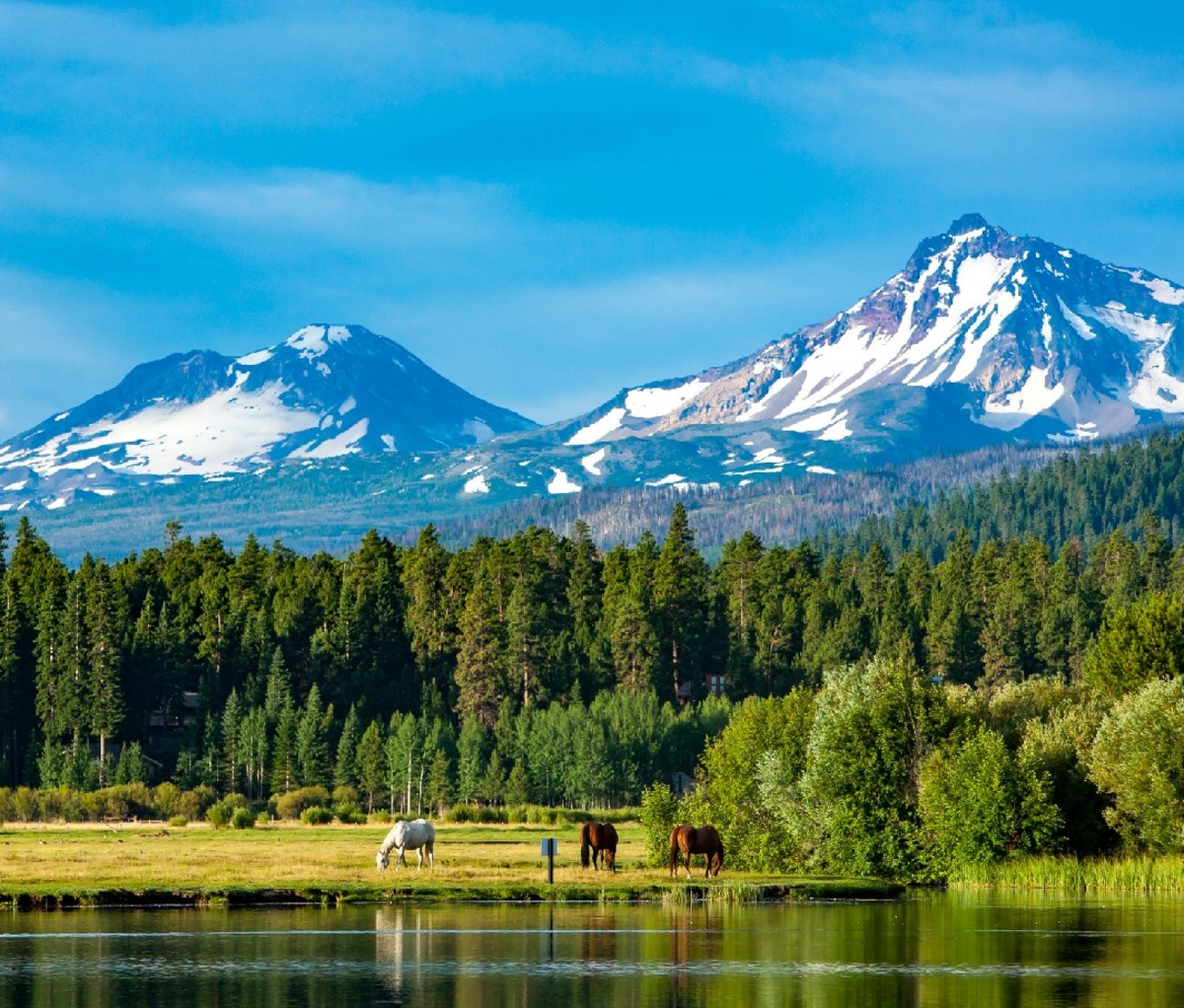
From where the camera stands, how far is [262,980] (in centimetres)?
4900

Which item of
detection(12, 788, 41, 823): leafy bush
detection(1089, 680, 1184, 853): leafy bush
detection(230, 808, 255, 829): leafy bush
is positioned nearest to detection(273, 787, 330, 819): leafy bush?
detection(230, 808, 255, 829): leafy bush

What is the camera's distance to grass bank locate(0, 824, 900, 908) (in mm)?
71125

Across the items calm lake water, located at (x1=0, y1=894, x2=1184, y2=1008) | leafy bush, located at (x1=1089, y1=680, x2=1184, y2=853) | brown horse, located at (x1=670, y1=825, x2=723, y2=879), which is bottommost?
calm lake water, located at (x1=0, y1=894, x2=1184, y2=1008)

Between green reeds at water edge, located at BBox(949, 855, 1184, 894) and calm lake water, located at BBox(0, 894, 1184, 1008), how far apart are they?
787 centimetres

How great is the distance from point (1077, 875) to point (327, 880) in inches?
1183

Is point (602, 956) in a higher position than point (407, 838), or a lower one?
lower

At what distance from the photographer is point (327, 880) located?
253 ft

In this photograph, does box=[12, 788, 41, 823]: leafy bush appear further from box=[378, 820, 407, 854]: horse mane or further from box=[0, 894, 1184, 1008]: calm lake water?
box=[0, 894, 1184, 1008]: calm lake water

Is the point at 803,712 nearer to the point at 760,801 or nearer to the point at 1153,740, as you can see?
the point at 760,801

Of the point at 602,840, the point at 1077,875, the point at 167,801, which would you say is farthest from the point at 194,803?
the point at 1077,875

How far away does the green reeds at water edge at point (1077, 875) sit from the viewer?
255 ft

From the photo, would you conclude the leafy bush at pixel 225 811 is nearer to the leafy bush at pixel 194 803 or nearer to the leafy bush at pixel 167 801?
the leafy bush at pixel 194 803

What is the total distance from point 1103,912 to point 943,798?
1403 cm

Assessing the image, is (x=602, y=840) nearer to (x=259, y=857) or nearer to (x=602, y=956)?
(x=259, y=857)
